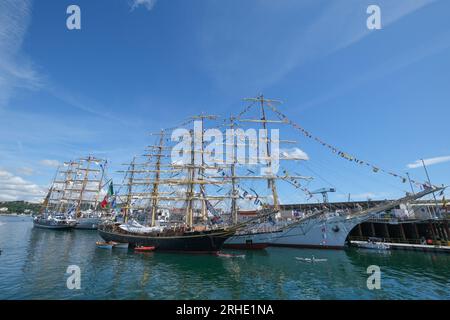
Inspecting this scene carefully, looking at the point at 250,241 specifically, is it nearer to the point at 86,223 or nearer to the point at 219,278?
the point at 219,278

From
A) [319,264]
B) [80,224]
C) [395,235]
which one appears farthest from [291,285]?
[80,224]

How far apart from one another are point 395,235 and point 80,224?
87678 millimetres

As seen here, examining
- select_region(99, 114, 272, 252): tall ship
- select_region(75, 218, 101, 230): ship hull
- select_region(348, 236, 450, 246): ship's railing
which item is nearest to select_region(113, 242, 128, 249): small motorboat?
select_region(99, 114, 272, 252): tall ship

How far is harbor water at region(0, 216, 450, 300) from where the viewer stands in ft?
52.6

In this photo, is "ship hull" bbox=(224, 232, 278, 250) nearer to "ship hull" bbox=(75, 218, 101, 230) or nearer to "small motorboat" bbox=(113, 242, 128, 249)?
"small motorboat" bbox=(113, 242, 128, 249)

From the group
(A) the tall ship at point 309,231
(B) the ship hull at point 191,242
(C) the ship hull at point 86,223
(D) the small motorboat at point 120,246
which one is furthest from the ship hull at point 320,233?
(C) the ship hull at point 86,223

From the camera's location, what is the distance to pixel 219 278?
2017cm

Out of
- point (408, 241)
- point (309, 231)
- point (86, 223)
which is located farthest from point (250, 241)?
point (86, 223)

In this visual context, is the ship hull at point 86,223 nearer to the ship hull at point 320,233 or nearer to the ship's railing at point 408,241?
the ship hull at point 320,233

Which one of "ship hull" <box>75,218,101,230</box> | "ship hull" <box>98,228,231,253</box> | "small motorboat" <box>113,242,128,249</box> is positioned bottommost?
"small motorboat" <box>113,242,128,249</box>

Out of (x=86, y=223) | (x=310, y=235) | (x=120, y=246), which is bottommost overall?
(x=120, y=246)

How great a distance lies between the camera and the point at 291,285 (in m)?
18.4

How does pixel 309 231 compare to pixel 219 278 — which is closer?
pixel 219 278
